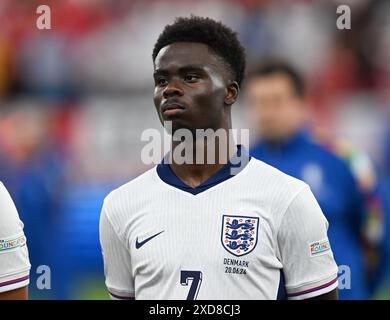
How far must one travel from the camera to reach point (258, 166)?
2.92m

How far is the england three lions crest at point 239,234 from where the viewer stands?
2.71m

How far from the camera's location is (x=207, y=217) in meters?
2.78

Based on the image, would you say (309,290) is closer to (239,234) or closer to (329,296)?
(329,296)

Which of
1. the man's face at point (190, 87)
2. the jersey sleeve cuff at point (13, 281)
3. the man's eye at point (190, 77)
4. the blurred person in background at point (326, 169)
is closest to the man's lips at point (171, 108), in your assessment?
the man's face at point (190, 87)

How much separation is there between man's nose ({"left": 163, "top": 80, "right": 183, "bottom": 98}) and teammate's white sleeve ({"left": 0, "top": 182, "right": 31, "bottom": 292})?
668mm

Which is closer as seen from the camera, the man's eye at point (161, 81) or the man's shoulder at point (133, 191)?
the man's eye at point (161, 81)

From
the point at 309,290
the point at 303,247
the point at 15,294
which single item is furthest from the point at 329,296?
the point at 15,294

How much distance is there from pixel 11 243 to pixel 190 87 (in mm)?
819

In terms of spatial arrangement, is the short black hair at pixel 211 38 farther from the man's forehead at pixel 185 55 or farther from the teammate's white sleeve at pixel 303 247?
the teammate's white sleeve at pixel 303 247

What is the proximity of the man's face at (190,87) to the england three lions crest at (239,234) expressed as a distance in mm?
342

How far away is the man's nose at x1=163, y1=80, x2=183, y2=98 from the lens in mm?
2748
